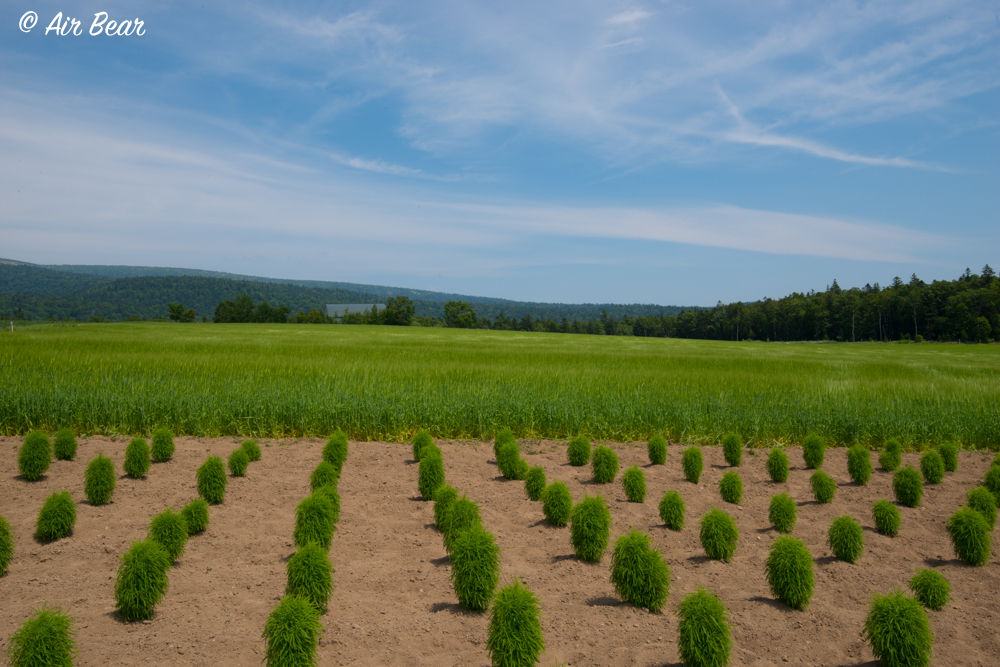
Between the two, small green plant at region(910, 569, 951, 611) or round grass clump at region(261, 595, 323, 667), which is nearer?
round grass clump at region(261, 595, 323, 667)

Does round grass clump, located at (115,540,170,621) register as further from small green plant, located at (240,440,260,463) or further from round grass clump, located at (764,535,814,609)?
round grass clump, located at (764,535,814,609)

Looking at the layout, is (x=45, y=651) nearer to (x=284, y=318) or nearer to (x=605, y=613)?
(x=605, y=613)

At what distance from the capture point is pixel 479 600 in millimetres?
4496

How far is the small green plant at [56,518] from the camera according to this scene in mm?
5508

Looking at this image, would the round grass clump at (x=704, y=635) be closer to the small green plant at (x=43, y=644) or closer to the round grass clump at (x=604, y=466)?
the small green plant at (x=43, y=644)

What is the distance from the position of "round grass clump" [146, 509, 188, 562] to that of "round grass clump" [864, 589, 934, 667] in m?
5.84

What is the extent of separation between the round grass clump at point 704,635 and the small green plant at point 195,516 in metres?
4.85

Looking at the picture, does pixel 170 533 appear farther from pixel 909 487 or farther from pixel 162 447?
pixel 909 487

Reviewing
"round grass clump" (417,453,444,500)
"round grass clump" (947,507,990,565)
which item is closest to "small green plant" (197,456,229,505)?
"round grass clump" (417,453,444,500)

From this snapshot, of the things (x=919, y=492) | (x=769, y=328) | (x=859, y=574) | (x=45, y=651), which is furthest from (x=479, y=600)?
(x=769, y=328)

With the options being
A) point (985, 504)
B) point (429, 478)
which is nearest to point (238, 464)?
point (429, 478)

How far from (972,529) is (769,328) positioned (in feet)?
409

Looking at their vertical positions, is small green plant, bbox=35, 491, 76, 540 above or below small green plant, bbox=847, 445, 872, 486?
below

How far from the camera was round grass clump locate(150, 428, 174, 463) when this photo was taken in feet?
27.1
